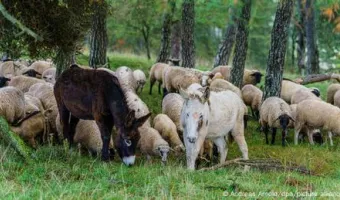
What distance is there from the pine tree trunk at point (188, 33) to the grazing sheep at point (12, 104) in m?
7.11

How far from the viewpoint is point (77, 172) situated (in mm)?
7711

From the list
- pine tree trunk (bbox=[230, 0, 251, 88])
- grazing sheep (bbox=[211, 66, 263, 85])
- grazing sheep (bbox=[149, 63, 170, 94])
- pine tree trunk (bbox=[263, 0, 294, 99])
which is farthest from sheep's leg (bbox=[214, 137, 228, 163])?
grazing sheep (bbox=[211, 66, 263, 85])

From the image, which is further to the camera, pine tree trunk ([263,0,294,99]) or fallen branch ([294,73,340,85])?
fallen branch ([294,73,340,85])

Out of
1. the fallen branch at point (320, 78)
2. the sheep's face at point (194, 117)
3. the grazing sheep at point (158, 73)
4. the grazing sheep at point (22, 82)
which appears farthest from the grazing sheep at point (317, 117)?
the grazing sheep at point (22, 82)

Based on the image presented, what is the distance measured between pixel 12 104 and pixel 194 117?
15.7ft

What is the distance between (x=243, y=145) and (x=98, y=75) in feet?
10.8

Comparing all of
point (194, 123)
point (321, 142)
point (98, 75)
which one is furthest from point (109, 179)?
point (321, 142)

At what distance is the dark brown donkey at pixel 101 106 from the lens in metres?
9.36

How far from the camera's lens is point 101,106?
9.77 meters

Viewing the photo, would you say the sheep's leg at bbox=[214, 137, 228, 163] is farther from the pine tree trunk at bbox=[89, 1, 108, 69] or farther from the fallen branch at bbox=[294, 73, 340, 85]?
the fallen branch at bbox=[294, 73, 340, 85]

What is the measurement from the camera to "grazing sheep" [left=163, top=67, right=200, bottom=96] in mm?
15633

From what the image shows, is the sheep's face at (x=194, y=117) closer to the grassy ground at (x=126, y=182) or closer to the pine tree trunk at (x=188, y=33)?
the grassy ground at (x=126, y=182)

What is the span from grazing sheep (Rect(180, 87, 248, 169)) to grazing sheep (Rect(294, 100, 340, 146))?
11.1ft

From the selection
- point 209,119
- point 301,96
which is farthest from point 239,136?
point 301,96
